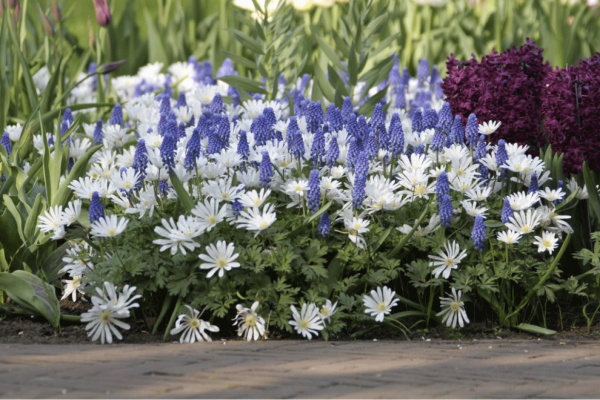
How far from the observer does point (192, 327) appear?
3.48m

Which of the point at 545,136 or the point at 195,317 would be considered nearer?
the point at 195,317

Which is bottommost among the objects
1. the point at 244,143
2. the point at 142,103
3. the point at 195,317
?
the point at 195,317

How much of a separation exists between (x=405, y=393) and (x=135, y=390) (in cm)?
79

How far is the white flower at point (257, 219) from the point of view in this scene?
347 centimetres

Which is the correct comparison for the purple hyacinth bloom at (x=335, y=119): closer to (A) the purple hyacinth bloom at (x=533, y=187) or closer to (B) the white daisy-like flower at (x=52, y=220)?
(A) the purple hyacinth bloom at (x=533, y=187)

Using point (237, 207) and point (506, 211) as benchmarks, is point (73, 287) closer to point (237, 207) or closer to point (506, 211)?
point (237, 207)

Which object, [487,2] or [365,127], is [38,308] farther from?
[487,2]

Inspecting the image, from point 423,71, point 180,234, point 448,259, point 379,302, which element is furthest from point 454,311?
point 423,71

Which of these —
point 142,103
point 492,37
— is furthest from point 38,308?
point 492,37

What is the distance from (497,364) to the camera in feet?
10.2

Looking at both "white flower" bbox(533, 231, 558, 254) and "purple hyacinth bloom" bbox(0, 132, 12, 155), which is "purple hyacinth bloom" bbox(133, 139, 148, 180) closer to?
"purple hyacinth bloom" bbox(0, 132, 12, 155)

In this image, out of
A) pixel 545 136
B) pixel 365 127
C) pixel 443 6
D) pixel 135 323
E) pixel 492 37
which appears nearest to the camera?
pixel 135 323

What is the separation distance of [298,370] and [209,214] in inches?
34.2

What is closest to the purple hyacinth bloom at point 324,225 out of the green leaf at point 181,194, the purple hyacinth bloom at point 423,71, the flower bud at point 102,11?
the green leaf at point 181,194
